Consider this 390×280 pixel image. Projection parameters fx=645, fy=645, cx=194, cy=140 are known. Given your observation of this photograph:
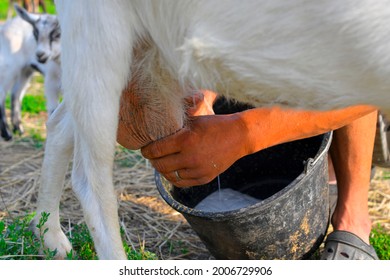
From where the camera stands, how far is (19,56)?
5.06 m

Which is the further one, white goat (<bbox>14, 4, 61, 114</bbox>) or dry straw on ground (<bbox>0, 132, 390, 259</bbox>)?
white goat (<bbox>14, 4, 61, 114</bbox>)

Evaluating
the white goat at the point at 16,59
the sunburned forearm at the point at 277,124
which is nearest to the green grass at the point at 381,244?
the sunburned forearm at the point at 277,124

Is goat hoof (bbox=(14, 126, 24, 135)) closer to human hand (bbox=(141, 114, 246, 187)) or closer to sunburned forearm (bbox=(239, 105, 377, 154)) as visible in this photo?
human hand (bbox=(141, 114, 246, 187))

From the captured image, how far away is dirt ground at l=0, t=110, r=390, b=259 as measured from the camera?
8.75ft

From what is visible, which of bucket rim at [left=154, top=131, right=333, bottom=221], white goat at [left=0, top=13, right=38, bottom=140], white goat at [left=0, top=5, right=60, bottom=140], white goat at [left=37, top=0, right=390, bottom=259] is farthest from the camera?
white goat at [left=0, top=13, right=38, bottom=140]

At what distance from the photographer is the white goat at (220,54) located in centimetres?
154

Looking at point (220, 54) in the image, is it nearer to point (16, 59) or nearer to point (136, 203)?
point (136, 203)

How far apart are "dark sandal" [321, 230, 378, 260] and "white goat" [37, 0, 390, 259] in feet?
2.72

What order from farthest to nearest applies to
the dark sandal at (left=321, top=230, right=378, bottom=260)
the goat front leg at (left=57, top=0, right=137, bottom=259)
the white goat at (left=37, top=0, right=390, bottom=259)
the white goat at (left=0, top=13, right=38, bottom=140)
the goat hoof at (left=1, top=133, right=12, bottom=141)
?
the white goat at (left=0, top=13, right=38, bottom=140) < the goat hoof at (left=1, top=133, right=12, bottom=141) < the dark sandal at (left=321, top=230, right=378, bottom=260) < the goat front leg at (left=57, top=0, right=137, bottom=259) < the white goat at (left=37, top=0, right=390, bottom=259)

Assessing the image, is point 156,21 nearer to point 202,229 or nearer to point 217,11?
point 217,11

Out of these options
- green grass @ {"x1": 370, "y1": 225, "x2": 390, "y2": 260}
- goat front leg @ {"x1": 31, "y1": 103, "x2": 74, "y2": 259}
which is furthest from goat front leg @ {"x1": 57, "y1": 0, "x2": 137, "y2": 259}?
green grass @ {"x1": 370, "y1": 225, "x2": 390, "y2": 260}

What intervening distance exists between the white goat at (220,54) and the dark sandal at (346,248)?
2.72ft

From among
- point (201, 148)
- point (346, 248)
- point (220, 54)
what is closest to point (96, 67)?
point (220, 54)

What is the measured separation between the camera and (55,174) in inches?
91.7
